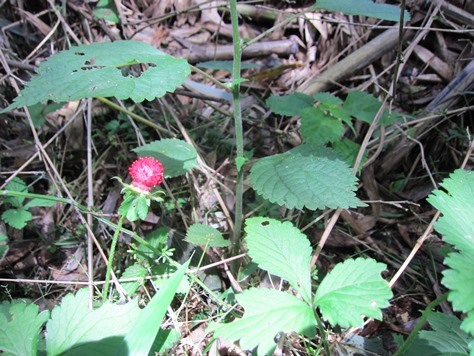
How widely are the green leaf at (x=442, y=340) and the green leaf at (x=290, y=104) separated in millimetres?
1039

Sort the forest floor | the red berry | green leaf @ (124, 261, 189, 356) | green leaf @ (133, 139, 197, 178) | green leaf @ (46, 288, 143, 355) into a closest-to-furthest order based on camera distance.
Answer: green leaf @ (124, 261, 189, 356) → green leaf @ (46, 288, 143, 355) → the red berry → green leaf @ (133, 139, 197, 178) → the forest floor

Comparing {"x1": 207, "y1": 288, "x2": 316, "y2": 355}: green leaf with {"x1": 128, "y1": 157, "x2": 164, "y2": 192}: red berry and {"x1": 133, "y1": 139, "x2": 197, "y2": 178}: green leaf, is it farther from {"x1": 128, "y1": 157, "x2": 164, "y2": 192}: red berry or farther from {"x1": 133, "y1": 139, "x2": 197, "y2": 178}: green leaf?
{"x1": 133, "y1": 139, "x2": 197, "y2": 178}: green leaf

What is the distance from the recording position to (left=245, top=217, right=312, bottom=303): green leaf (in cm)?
99

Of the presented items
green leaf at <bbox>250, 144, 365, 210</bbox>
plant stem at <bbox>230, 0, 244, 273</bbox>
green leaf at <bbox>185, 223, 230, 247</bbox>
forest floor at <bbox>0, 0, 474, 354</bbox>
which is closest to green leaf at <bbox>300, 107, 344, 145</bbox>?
forest floor at <bbox>0, 0, 474, 354</bbox>

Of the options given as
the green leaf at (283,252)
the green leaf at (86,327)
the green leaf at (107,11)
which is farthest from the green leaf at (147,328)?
the green leaf at (107,11)

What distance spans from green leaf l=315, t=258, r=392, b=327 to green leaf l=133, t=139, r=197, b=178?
2.12ft

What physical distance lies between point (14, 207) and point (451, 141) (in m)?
1.97

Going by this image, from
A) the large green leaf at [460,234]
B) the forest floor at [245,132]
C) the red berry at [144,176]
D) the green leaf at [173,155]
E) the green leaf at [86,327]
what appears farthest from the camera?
the forest floor at [245,132]

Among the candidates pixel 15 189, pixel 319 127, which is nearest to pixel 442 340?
pixel 319 127

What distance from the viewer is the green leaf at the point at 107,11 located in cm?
230

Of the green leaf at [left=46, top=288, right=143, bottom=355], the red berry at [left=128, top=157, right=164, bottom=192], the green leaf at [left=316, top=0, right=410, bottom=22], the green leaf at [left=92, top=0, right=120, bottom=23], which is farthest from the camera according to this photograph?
the green leaf at [left=92, top=0, right=120, bottom=23]

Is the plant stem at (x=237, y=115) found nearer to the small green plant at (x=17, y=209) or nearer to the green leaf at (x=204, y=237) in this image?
the green leaf at (x=204, y=237)

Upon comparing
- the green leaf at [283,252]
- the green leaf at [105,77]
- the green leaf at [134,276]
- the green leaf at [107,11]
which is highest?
the green leaf at [105,77]

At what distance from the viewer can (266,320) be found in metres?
0.89
